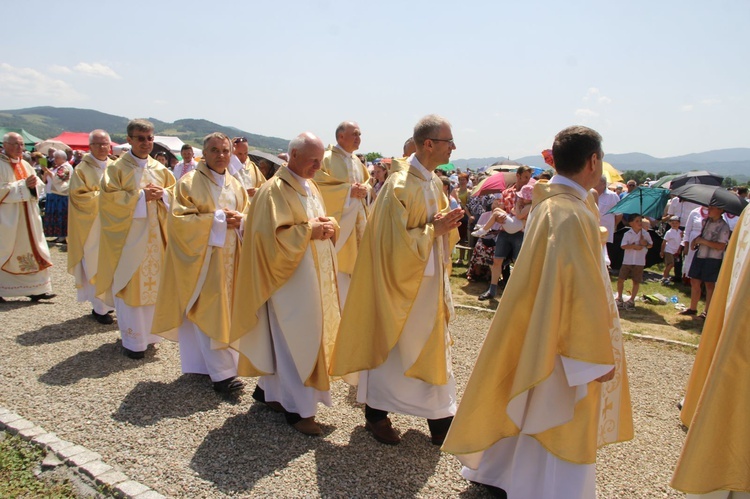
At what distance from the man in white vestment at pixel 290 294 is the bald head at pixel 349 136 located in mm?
2564

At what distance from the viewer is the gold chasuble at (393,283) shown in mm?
4172

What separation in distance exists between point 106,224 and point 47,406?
249 cm

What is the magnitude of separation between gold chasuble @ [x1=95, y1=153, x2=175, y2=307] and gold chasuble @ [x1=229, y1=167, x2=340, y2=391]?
7.95ft

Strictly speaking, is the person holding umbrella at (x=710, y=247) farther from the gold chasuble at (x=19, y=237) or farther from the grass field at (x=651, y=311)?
the gold chasuble at (x=19, y=237)

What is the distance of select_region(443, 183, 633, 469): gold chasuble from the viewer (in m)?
2.96

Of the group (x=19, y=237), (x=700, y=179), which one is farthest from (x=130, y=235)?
(x=700, y=179)

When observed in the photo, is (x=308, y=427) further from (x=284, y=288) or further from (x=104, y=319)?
(x=104, y=319)

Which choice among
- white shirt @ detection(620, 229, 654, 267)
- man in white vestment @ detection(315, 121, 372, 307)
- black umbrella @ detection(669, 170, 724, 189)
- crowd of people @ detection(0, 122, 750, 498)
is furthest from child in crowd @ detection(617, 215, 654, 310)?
black umbrella @ detection(669, 170, 724, 189)

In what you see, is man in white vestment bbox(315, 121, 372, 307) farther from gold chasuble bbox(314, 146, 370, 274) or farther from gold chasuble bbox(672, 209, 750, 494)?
gold chasuble bbox(672, 209, 750, 494)

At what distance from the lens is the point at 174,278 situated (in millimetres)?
5645

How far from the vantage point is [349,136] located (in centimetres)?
723

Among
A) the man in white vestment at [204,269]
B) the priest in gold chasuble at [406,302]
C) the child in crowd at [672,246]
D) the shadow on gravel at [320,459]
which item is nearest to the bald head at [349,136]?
the man in white vestment at [204,269]

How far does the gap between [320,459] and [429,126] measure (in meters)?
2.69

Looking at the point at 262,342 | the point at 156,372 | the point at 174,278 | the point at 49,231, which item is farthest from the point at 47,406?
the point at 49,231
